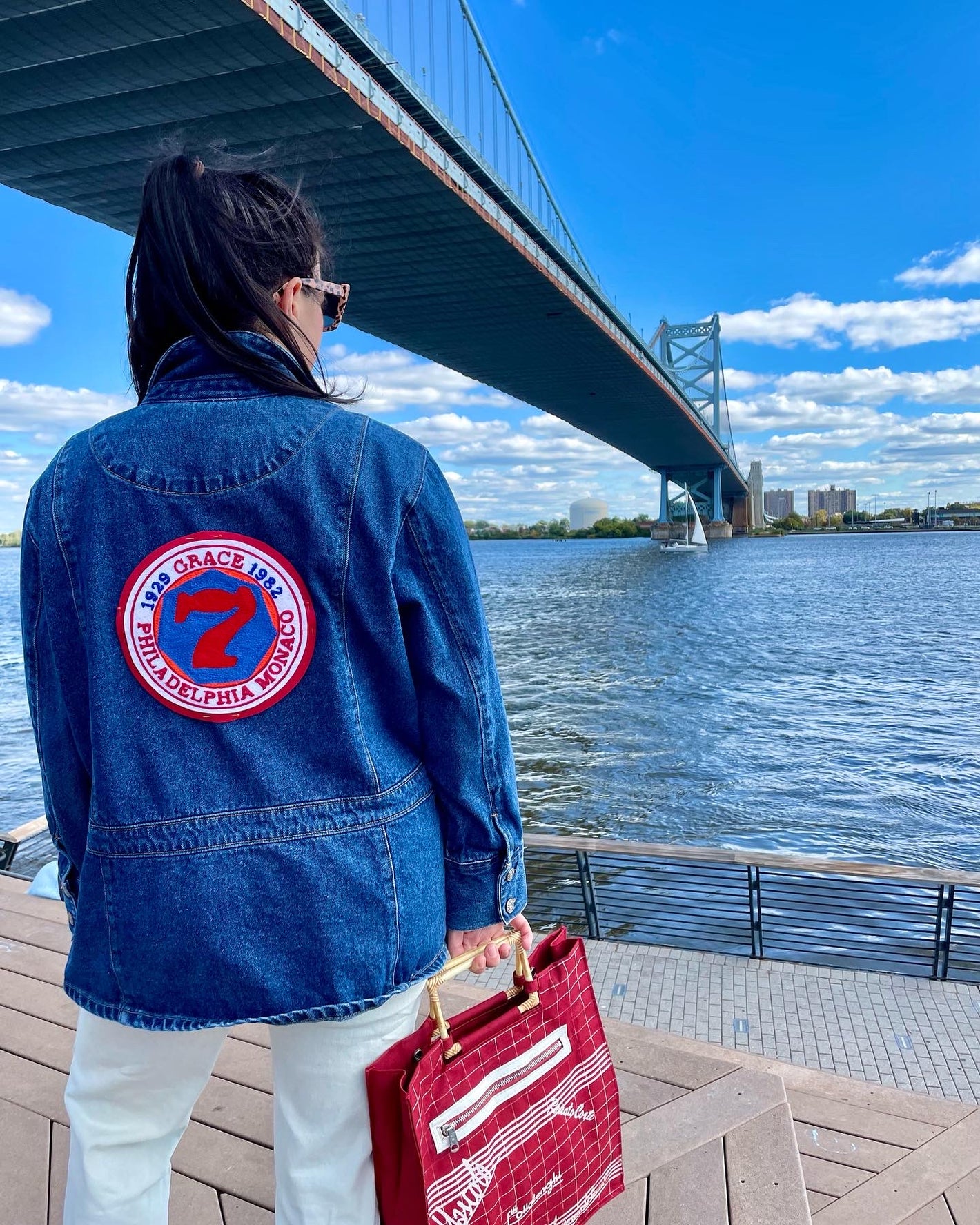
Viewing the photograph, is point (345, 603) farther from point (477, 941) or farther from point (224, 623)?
point (477, 941)

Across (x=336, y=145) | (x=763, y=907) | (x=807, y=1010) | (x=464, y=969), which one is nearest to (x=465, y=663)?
(x=464, y=969)

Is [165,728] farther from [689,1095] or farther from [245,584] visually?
[689,1095]

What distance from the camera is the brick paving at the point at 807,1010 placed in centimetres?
282

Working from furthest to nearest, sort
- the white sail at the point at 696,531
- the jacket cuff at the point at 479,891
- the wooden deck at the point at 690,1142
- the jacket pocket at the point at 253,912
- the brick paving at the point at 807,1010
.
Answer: the white sail at the point at 696,531
the brick paving at the point at 807,1010
the wooden deck at the point at 690,1142
the jacket cuff at the point at 479,891
the jacket pocket at the point at 253,912

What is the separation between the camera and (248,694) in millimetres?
831

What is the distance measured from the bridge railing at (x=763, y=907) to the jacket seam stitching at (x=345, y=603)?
2517 millimetres

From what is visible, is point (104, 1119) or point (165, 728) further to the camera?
point (104, 1119)

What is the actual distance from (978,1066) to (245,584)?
3053 millimetres

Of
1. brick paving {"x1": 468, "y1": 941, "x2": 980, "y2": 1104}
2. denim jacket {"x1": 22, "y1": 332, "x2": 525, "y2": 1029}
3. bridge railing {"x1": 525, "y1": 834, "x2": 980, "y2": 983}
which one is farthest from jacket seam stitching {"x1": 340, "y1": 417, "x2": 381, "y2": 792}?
bridge railing {"x1": 525, "y1": 834, "x2": 980, "y2": 983}

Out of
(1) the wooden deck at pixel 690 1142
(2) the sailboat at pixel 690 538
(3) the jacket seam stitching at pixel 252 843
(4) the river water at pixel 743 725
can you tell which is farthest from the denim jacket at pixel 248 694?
(2) the sailboat at pixel 690 538

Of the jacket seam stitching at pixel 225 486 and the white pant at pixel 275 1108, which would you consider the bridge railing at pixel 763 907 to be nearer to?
the white pant at pixel 275 1108

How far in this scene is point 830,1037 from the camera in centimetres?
295

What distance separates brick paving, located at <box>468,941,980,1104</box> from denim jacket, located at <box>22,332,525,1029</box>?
2266 millimetres

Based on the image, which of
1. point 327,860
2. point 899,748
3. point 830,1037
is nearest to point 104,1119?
point 327,860
